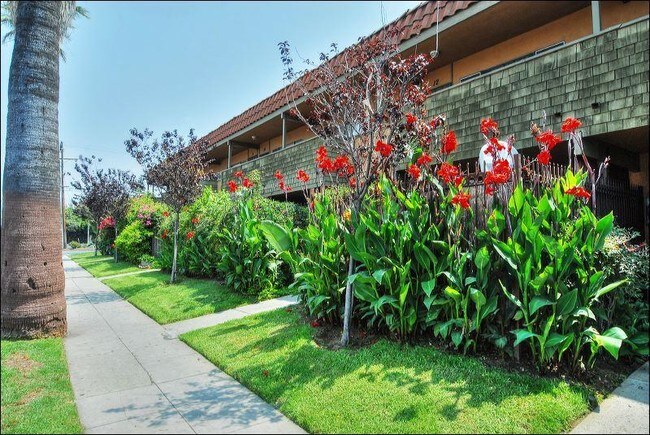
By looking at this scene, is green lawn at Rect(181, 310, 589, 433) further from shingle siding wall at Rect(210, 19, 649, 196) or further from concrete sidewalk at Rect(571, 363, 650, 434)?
shingle siding wall at Rect(210, 19, 649, 196)

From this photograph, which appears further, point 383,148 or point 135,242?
point 135,242

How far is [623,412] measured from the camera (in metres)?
3.25

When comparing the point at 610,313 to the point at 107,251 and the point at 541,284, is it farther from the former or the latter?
the point at 107,251

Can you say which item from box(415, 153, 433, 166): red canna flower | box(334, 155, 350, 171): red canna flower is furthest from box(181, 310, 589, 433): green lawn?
box(334, 155, 350, 171): red canna flower

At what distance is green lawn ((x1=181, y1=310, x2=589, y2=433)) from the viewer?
10.3ft

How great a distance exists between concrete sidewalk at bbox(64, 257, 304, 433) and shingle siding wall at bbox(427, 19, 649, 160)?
6.62 m

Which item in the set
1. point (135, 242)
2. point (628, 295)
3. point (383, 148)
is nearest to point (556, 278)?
point (628, 295)

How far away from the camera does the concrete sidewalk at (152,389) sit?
3291 millimetres

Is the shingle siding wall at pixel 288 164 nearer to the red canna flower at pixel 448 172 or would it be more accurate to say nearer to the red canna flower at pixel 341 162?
the red canna flower at pixel 341 162

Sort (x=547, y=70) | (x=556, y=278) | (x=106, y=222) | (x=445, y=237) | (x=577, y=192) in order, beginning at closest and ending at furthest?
(x=556, y=278) → (x=577, y=192) → (x=445, y=237) → (x=547, y=70) → (x=106, y=222)

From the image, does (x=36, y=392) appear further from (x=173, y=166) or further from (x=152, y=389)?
(x=173, y=166)

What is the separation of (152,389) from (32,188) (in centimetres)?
324

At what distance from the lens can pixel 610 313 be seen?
4.12 metres

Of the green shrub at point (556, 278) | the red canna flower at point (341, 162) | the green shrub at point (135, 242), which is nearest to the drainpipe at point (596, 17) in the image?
the green shrub at point (556, 278)
